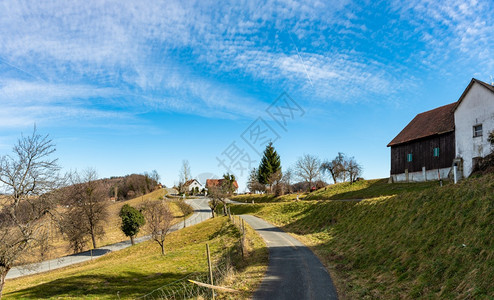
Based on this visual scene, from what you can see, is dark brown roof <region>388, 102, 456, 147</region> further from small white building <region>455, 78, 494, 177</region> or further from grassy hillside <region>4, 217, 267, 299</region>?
grassy hillside <region>4, 217, 267, 299</region>

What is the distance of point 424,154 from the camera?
3250 cm

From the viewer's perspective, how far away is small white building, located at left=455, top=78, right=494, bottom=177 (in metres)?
23.0

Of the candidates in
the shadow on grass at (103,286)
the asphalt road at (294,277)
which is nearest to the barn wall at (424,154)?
the asphalt road at (294,277)

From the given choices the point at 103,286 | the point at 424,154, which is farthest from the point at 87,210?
the point at 424,154

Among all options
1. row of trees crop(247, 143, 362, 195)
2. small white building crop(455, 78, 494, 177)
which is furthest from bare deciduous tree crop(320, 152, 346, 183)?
small white building crop(455, 78, 494, 177)

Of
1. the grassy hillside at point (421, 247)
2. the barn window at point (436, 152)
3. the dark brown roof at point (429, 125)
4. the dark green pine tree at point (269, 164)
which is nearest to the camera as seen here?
the grassy hillside at point (421, 247)

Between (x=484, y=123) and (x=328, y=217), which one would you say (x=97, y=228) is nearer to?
(x=328, y=217)

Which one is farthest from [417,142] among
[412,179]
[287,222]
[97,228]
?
[97,228]

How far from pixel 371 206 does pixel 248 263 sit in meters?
13.1

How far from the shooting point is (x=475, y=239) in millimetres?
10547

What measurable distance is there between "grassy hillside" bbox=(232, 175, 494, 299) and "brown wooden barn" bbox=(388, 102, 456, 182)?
12663 mm

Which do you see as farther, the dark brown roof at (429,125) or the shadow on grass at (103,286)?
the dark brown roof at (429,125)

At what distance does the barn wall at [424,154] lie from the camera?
29.1 metres

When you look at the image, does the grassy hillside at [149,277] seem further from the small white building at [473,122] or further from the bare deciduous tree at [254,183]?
the bare deciduous tree at [254,183]
